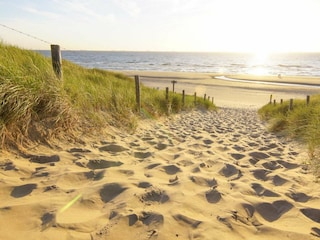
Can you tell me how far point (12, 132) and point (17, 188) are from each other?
53.7 inches

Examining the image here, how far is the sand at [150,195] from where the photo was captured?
227cm

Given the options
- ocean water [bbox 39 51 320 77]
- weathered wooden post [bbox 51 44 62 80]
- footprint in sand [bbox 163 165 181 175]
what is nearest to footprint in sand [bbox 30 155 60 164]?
footprint in sand [bbox 163 165 181 175]

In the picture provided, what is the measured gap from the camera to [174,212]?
8.33ft

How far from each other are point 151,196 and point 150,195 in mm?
18

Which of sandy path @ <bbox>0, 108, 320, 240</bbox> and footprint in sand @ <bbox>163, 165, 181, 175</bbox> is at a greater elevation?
sandy path @ <bbox>0, 108, 320, 240</bbox>

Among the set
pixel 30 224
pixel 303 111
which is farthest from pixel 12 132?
pixel 303 111

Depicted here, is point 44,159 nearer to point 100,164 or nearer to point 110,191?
point 100,164

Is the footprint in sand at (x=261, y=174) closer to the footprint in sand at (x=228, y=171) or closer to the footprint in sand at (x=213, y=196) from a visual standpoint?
the footprint in sand at (x=228, y=171)

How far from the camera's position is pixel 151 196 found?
9.46 feet

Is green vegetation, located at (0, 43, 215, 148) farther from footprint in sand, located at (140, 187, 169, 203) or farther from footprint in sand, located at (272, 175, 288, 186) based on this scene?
footprint in sand, located at (272, 175, 288, 186)

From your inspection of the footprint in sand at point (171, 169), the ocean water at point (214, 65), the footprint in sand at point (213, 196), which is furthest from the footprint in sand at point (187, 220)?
the ocean water at point (214, 65)

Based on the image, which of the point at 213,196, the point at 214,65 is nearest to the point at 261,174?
the point at 213,196

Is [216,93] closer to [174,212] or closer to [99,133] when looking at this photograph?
[99,133]

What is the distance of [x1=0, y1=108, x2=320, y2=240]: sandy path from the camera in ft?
7.43
